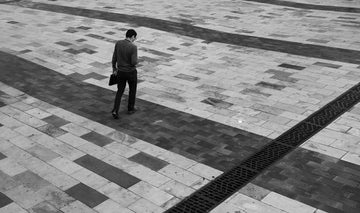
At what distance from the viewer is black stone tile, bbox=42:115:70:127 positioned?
9602 millimetres

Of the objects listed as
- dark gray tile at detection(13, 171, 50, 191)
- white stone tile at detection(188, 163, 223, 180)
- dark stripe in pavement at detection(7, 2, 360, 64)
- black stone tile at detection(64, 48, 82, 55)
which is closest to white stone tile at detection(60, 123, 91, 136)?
dark gray tile at detection(13, 171, 50, 191)

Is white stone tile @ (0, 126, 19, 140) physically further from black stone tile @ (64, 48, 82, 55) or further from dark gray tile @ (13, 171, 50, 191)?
black stone tile @ (64, 48, 82, 55)

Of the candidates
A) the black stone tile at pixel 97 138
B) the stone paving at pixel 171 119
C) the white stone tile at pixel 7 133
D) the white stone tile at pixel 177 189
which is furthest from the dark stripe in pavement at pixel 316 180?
the white stone tile at pixel 7 133

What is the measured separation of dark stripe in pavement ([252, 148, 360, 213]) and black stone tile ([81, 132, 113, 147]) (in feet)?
10.4

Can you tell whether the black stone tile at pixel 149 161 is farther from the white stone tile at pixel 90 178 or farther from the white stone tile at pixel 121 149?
the white stone tile at pixel 90 178

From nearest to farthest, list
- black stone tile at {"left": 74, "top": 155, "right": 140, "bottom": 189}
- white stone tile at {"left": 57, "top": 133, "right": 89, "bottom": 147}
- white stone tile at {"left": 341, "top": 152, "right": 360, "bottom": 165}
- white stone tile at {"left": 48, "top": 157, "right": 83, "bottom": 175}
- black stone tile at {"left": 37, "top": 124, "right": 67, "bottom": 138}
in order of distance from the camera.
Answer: black stone tile at {"left": 74, "top": 155, "right": 140, "bottom": 189}
white stone tile at {"left": 48, "top": 157, "right": 83, "bottom": 175}
white stone tile at {"left": 341, "top": 152, "right": 360, "bottom": 165}
white stone tile at {"left": 57, "top": 133, "right": 89, "bottom": 147}
black stone tile at {"left": 37, "top": 124, "right": 67, "bottom": 138}

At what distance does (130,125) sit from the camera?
31.4ft

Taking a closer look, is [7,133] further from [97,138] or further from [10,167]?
[97,138]

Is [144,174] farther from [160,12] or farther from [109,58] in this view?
[160,12]

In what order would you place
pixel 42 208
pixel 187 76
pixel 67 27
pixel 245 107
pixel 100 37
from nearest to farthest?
pixel 42 208, pixel 245 107, pixel 187 76, pixel 100 37, pixel 67 27

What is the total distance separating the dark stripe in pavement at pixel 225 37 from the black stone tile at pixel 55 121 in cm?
855

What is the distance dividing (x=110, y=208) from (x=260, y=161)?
3037 mm

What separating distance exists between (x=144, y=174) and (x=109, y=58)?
7.62 metres

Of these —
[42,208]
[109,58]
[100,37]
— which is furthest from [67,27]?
[42,208]
